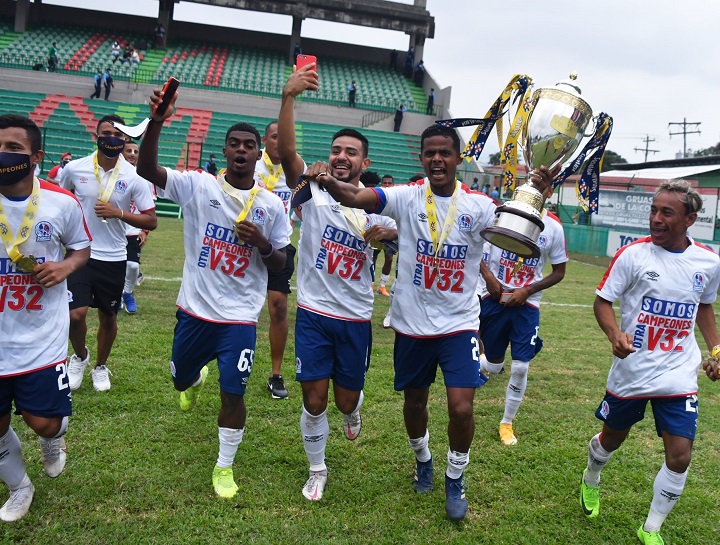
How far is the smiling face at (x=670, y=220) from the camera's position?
3990 mm

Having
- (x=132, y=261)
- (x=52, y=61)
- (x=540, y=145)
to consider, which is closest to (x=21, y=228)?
(x=540, y=145)

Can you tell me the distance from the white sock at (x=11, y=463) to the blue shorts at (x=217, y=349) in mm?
1114

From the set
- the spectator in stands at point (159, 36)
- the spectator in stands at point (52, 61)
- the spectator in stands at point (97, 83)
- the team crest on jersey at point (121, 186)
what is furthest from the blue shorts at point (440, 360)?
the spectator in stands at point (159, 36)

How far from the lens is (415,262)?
436 centimetres

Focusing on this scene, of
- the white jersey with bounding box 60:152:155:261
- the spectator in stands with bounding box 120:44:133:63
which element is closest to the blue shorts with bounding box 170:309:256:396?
the white jersey with bounding box 60:152:155:261

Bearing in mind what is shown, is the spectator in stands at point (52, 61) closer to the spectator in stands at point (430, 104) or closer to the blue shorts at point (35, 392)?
the spectator in stands at point (430, 104)

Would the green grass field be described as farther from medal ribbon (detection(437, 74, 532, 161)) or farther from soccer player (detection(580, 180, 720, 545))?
medal ribbon (detection(437, 74, 532, 161))

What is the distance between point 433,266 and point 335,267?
0.73 m

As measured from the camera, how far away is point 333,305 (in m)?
4.58

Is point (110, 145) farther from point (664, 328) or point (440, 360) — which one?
point (664, 328)

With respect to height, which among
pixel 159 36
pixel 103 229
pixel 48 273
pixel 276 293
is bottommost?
pixel 276 293

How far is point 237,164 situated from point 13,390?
1.99 m

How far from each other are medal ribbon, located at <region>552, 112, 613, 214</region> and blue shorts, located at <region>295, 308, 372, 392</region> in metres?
1.73

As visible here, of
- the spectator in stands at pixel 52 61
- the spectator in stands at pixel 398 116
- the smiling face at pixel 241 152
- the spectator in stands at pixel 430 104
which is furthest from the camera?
the spectator in stands at pixel 430 104
